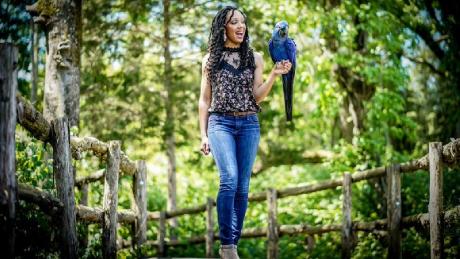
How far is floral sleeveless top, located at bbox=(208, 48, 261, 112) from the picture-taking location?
182 inches

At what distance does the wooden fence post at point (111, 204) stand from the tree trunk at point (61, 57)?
5.71 feet

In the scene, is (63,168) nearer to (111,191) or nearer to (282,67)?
(111,191)

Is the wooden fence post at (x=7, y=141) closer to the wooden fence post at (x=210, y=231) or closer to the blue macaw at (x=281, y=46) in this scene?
the blue macaw at (x=281, y=46)

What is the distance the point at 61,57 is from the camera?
23.6ft

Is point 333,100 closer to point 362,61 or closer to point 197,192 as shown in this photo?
point 362,61

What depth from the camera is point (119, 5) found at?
35.4ft

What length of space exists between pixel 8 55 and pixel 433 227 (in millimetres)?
3745

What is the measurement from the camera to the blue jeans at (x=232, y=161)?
14.7 feet

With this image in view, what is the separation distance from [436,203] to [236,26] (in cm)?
228

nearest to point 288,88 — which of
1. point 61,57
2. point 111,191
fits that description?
point 111,191

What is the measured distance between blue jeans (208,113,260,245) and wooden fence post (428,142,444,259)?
66.3 inches

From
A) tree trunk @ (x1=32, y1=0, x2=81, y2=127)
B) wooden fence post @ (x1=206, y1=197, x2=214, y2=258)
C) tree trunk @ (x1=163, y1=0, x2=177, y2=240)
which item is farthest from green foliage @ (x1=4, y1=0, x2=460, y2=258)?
tree trunk @ (x1=32, y1=0, x2=81, y2=127)

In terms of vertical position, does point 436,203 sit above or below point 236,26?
below

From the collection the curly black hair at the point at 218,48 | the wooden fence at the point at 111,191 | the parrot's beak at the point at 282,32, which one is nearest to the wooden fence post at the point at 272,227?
the wooden fence at the point at 111,191
